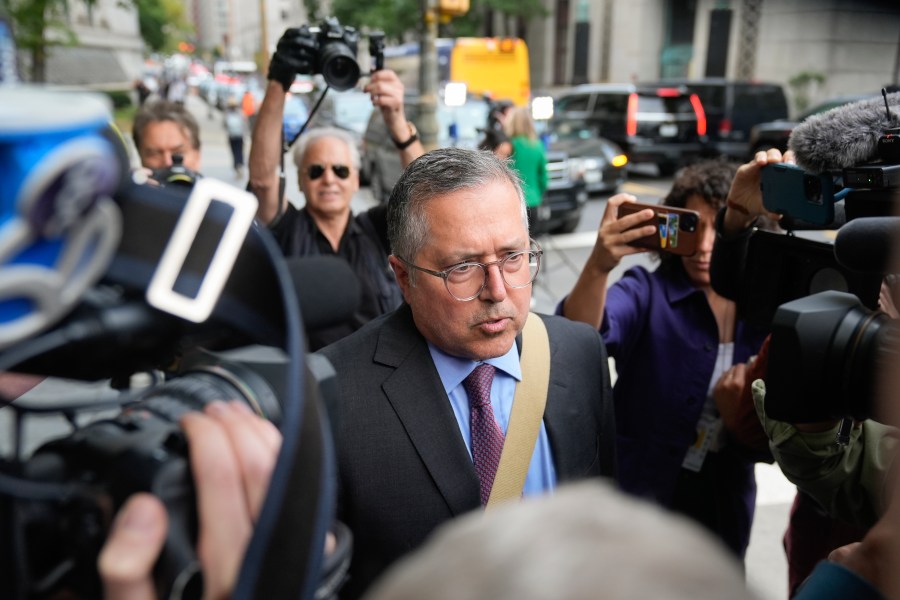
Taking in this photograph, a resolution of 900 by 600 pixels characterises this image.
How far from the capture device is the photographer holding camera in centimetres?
280

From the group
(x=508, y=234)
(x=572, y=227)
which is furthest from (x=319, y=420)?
(x=572, y=227)

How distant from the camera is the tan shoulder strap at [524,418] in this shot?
1.58 metres

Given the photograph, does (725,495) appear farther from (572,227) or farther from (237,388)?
(572,227)

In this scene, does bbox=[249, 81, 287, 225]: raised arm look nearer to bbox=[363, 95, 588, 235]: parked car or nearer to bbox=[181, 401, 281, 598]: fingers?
bbox=[181, 401, 281, 598]: fingers

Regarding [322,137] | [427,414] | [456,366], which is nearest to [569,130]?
[322,137]

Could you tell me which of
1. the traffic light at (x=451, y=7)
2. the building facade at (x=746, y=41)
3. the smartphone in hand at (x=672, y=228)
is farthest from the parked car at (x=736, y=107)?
the smartphone in hand at (x=672, y=228)

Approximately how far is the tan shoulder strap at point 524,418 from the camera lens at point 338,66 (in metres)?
1.50

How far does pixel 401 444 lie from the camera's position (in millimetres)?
1584

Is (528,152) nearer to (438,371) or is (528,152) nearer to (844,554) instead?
(438,371)

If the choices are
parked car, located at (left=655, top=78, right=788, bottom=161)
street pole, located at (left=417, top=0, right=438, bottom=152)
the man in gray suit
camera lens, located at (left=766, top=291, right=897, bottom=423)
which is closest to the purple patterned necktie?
the man in gray suit

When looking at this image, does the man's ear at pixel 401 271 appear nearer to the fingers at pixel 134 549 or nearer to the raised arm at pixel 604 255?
the raised arm at pixel 604 255

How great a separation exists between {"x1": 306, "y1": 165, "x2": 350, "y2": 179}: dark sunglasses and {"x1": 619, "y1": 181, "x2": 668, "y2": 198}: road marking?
11.2m

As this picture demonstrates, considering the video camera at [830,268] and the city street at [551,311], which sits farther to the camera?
the city street at [551,311]

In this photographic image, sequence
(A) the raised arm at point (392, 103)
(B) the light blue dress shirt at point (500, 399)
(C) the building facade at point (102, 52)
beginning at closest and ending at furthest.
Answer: (B) the light blue dress shirt at point (500, 399), (A) the raised arm at point (392, 103), (C) the building facade at point (102, 52)
